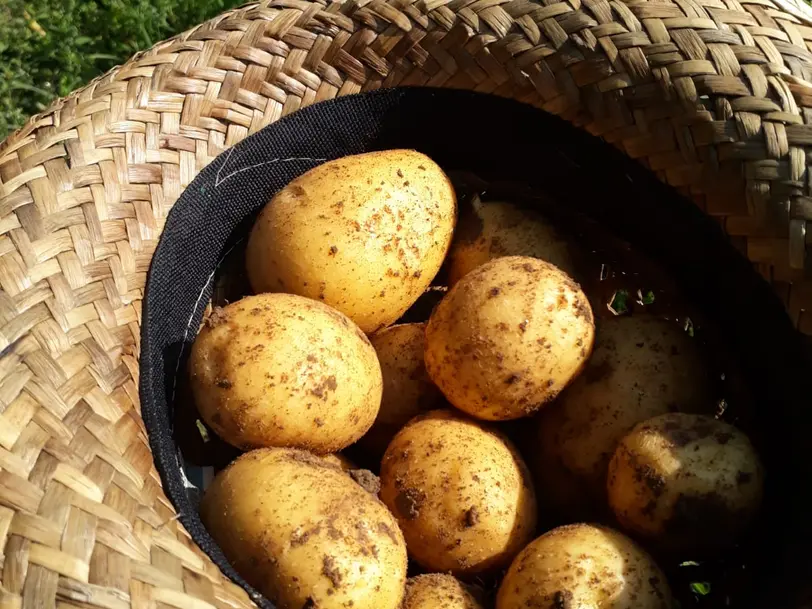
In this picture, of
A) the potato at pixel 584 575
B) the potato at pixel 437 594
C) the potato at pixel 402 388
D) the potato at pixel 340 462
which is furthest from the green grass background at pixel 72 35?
the potato at pixel 584 575

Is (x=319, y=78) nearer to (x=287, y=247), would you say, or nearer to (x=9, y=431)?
(x=287, y=247)

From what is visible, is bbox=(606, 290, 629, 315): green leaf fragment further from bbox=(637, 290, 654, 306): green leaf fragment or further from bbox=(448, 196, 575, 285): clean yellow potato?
bbox=(448, 196, 575, 285): clean yellow potato

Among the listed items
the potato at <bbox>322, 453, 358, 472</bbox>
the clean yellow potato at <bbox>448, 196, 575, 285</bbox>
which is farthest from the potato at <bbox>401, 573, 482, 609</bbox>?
the clean yellow potato at <bbox>448, 196, 575, 285</bbox>

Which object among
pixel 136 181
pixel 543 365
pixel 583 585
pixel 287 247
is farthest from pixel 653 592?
pixel 136 181

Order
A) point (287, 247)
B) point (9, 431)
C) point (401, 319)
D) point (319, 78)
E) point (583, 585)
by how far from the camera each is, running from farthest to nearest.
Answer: point (401, 319) < point (319, 78) < point (287, 247) < point (583, 585) < point (9, 431)

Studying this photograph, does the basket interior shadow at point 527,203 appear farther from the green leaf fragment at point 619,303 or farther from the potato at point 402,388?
the potato at point 402,388

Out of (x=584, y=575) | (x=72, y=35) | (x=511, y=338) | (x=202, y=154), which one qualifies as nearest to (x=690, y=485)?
(x=584, y=575)
